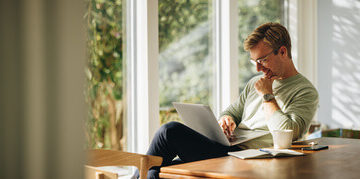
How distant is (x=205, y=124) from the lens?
5.86 ft

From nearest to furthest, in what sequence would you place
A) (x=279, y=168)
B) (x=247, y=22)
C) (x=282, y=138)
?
(x=279, y=168)
(x=282, y=138)
(x=247, y=22)

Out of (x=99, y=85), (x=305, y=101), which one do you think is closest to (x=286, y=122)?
(x=305, y=101)

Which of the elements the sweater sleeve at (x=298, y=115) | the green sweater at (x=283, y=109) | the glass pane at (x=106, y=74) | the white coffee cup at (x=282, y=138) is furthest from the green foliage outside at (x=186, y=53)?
the white coffee cup at (x=282, y=138)

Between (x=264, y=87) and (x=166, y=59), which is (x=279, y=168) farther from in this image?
(x=166, y=59)

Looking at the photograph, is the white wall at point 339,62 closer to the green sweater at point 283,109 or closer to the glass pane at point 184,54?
the glass pane at point 184,54

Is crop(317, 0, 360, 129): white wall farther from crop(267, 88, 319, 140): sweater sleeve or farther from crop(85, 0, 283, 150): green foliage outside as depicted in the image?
crop(267, 88, 319, 140): sweater sleeve

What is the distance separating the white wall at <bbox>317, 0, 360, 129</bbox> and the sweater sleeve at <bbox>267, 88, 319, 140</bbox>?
2198 mm

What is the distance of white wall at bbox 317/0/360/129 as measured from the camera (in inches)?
148

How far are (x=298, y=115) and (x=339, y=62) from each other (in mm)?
2416

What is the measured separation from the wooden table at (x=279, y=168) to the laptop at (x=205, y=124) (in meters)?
0.40

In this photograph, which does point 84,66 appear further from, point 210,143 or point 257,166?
point 210,143

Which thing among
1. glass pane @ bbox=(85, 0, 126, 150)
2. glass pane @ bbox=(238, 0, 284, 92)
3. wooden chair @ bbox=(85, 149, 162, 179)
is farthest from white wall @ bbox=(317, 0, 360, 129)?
wooden chair @ bbox=(85, 149, 162, 179)

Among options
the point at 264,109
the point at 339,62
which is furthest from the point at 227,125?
the point at 339,62

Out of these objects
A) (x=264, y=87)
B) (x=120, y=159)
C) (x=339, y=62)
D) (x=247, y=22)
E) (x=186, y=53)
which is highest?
(x=247, y=22)
